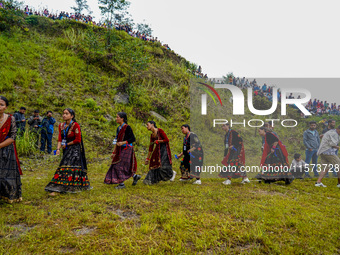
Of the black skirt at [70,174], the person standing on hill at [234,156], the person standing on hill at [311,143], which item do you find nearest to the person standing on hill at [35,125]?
the black skirt at [70,174]

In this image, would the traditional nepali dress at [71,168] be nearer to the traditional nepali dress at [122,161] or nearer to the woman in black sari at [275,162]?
the traditional nepali dress at [122,161]

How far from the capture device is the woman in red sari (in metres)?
3.77

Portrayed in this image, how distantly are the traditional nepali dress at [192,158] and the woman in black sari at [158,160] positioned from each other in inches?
20.2

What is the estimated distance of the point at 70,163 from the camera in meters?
4.59

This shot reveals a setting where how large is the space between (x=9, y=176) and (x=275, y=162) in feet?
21.5

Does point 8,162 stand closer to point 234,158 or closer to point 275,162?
point 234,158

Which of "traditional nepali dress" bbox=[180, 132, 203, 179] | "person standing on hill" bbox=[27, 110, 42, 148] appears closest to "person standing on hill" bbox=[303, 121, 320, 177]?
"traditional nepali dress" bbox=[180, 132, 203, 179]

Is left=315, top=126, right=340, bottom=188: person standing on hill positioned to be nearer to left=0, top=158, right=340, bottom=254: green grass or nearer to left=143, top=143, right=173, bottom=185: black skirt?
left=0, top=158, right=340, bottom=254: green grass

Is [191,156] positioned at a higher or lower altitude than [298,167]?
higher

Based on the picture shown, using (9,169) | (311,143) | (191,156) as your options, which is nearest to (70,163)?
(9,169)

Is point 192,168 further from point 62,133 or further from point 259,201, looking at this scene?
point 62,133

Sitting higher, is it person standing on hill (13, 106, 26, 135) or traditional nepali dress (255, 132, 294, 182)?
person standing on hill (13, 106, 26, 135)

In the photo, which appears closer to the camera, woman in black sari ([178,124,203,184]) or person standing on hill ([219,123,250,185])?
woman in black sari ([178,124,203,184])

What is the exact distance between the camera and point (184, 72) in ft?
69.3
